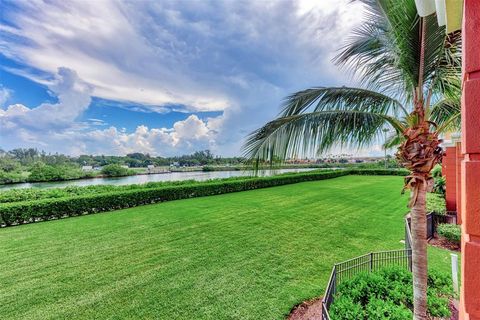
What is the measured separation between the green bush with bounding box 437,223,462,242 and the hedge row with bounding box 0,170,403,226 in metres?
12.4

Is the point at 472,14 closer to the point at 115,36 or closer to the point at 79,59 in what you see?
the point at 115,36

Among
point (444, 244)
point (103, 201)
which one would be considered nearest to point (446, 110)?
point (444, 244)

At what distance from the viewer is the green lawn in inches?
161

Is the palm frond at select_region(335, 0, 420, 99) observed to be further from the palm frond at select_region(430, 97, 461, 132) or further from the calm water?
the calm water

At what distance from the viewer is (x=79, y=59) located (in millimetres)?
10945

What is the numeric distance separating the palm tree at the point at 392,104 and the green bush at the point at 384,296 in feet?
1.96

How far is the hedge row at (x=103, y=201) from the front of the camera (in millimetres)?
9461

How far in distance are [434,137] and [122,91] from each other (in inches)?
687

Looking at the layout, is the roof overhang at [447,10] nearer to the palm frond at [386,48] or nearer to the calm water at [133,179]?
the palm frond at [386,48]

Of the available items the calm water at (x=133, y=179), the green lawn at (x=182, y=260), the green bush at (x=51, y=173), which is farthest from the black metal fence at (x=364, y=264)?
the green bush at (x=51, y=173)

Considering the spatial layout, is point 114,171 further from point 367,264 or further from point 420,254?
point 420,254

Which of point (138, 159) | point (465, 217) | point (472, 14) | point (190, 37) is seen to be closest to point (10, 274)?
point (465, 217)

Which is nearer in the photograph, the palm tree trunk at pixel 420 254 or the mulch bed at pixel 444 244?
the palm tree trunk at pixel 420 254

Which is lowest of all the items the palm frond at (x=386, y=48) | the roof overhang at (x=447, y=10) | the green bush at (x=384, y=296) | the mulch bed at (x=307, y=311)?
the mulch bed at (x=307, y=311)
